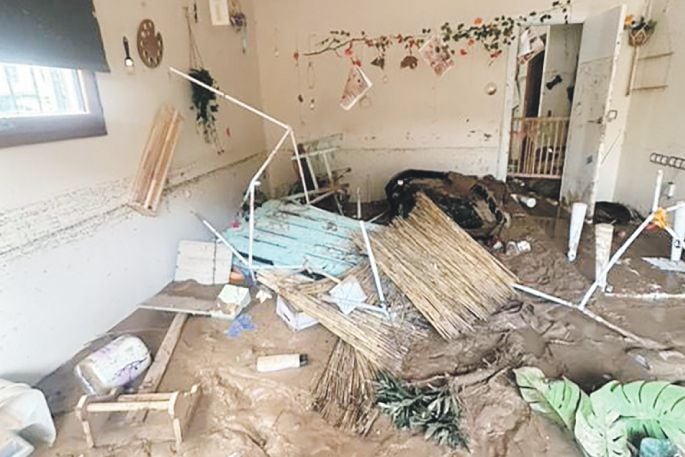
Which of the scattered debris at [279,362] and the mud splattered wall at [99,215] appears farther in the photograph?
the scattered debris at [279,362]

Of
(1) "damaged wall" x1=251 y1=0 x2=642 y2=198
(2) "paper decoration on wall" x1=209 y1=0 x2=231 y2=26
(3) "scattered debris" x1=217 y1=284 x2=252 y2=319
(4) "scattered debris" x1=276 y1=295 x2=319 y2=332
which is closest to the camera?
(4) "scattered debris" x1=276 y1=295 x2=319 y2=332

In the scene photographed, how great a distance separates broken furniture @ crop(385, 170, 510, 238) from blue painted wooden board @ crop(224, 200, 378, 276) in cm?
83

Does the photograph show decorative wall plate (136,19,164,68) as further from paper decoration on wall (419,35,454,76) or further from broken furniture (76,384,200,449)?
paper decoration on wall (419,35,454,76)

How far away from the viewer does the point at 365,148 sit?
16.7ft

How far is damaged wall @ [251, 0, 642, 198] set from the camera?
455 centimetres

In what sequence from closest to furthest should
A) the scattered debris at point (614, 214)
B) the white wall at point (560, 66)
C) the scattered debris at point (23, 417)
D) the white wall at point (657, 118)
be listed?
the scattered debris at point (23, 417), the white wall at point (657, 118), the scattered debris at point (614, 214), the white wall at point (560, 66)

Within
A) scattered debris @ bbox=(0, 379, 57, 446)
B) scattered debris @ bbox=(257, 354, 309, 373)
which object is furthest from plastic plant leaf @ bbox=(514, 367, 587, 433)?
scattered debris @ bbox=(0, 379, 57, 446)

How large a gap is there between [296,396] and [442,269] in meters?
1.16

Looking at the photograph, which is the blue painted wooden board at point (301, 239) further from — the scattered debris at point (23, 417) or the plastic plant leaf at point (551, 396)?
the scattered debris at point (23, 417)

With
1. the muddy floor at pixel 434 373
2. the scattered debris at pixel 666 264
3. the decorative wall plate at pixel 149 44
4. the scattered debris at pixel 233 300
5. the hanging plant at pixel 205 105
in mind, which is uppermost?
the decorative wall plate at pixel 149 44

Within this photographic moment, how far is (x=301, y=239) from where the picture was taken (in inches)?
120

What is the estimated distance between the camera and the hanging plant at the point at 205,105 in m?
3.43

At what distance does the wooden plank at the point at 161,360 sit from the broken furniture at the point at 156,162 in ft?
2.66

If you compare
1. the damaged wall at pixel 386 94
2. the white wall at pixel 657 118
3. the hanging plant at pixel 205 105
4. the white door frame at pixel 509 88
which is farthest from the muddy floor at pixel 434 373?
the damaged wall at pixel 386 94
